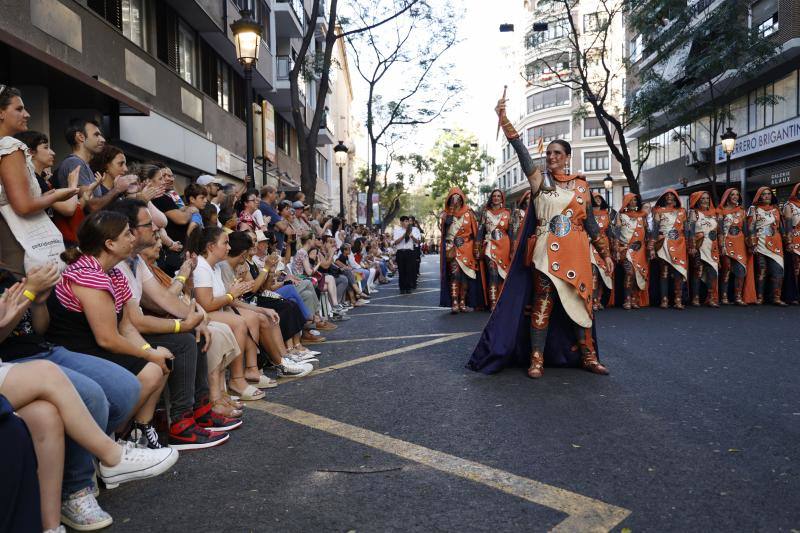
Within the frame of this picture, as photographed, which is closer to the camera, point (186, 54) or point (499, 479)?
point (499, 479)

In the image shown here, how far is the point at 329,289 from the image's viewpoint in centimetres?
1080

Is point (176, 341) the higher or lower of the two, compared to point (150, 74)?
lower

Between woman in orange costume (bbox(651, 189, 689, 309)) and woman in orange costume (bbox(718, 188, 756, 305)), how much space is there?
28.5 inches

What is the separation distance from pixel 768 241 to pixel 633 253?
7.49 ft

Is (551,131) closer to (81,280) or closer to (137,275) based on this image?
(137,275)

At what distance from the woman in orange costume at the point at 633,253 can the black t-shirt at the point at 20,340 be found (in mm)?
9961

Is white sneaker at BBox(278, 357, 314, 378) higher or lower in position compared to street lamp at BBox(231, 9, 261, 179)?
lower

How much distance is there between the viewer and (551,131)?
194 ft

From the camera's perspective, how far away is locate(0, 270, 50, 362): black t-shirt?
3.04m

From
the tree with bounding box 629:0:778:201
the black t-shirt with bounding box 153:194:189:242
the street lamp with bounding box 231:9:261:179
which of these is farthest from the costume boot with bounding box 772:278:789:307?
the black t-shirt with bounding box 153:194:189:242

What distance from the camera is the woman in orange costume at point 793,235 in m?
11.3

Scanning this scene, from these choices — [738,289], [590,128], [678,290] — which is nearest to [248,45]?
[678,290]

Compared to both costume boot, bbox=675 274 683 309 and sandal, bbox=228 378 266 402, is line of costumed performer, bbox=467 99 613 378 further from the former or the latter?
costume boot, bbox=675 274 683 309

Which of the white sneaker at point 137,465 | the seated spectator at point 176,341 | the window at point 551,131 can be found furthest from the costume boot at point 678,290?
the window at point 551,131
